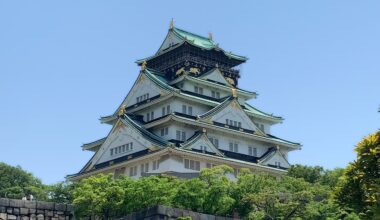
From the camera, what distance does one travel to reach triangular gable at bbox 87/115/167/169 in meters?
64.9

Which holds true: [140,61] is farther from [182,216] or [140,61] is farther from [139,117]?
[182,216]

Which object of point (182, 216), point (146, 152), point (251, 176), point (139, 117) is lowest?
point (182, 216)

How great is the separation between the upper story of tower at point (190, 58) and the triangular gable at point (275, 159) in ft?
33.6

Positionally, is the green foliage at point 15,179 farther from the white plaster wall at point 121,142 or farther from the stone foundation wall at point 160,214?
the stone foundation wall at point 160,214

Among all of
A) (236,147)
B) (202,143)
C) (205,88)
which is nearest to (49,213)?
(202,143)

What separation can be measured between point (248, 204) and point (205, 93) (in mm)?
32191

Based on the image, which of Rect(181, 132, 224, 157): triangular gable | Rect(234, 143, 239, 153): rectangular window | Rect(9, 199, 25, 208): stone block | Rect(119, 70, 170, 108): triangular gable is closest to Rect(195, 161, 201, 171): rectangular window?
Rect(181, 132, 224, 157): triangular gable

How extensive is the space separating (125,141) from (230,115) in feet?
35.2

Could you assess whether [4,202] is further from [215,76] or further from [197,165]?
[215,76]

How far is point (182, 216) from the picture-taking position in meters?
32.3

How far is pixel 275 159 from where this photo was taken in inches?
2783

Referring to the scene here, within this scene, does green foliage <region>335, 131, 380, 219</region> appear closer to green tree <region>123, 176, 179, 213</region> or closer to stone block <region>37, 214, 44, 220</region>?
stone block <region>37, 214, 44, 220</region>

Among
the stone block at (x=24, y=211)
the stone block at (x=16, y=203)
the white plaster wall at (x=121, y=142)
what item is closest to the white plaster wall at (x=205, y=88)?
the white plaster wall at (x=121, y=142)

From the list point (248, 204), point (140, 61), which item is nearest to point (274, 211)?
point (248, 204)
